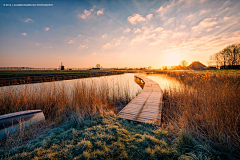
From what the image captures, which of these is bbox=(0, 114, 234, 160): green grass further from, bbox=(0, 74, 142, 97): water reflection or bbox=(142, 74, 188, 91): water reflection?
bbox=(142, 74, 188, 91): water reflection

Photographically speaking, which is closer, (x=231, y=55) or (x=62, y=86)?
(x=62, y=86)

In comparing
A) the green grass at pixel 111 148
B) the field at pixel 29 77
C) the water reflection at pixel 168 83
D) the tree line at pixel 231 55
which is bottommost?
the green grass at pixel 111 148

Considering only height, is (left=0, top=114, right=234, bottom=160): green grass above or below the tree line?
→ below

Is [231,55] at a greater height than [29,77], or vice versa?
[231,55]

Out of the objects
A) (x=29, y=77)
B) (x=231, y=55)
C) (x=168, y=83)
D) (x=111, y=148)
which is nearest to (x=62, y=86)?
(x=29, y=77)

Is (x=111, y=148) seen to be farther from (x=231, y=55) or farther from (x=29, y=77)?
(x=231, y=55)

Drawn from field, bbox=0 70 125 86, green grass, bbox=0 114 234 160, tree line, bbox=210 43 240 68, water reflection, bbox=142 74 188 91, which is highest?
tree line, bbox=210 43 240 68

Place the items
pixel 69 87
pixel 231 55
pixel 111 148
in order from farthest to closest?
pixel 231 55, pixel 69 87, pixel 111 148

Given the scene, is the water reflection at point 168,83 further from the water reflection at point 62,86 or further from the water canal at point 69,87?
the water reflection at point 62,86

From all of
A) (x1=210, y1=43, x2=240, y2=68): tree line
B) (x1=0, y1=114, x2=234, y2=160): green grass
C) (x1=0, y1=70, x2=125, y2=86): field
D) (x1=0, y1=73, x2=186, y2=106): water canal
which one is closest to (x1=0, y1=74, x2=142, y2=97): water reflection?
(x1=0, y1=73, x2=186, y2=106): water canal

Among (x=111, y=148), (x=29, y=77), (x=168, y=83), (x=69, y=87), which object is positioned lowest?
(x=111, y=148)

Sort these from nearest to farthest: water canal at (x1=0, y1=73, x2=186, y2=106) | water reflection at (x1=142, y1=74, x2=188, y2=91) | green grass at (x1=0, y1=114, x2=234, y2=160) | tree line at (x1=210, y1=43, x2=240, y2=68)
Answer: green grass at (x1=0, y1=114, x2=234, y2=160) < water canal at (x1=0, y1=73, x2=186, y2=106) < water reflection at (x1=142, y1=74, x2=188, y2=91) < tree line at (x1=210, y1=43, x2=240, y2=68)

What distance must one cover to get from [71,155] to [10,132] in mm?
2099

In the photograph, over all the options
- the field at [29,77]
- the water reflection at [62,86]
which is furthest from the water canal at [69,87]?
the field at [29,77]
